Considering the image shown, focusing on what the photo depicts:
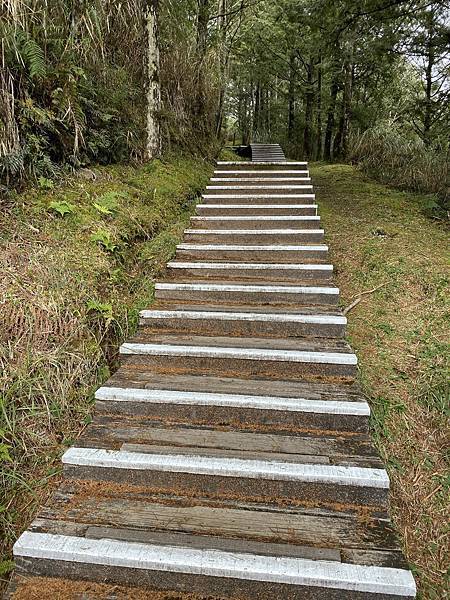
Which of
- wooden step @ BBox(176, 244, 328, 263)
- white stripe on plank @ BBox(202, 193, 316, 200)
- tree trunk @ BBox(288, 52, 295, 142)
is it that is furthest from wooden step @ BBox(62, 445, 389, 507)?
tree trunk @ BBox(288, 52, 295, 142)

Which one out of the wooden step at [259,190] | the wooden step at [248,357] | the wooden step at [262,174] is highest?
the wooden step at [262,174]

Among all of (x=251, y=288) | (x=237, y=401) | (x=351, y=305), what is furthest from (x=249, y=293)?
(x=237, y=401)

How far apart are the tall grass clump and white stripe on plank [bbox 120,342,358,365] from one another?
12.7ft

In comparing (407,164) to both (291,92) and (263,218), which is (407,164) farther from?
(291,92)

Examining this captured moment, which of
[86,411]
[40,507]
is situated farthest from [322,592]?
[86,411]

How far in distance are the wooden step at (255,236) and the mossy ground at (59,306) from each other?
0.26 metres

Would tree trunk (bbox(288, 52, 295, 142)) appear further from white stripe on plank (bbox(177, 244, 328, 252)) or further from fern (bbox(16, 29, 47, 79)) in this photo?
fern (bbox(16, 29, 47, 79))

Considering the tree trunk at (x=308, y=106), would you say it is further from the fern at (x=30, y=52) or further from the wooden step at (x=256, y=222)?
the fern at (x=30, y=52)

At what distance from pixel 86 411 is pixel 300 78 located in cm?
1760

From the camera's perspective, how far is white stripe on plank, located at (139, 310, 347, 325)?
3.10m

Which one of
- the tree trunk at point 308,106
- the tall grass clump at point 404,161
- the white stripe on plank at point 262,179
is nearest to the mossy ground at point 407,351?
the white stripe on plank at point 262,179

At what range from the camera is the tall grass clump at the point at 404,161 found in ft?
20.7

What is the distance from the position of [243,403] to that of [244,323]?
87cm

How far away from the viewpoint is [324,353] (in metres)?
2.78
